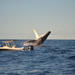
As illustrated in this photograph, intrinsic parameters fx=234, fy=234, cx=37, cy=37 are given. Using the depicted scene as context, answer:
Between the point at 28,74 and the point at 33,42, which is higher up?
the point at 28,74

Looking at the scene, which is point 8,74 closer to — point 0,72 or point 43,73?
point 0,72

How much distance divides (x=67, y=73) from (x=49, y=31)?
175ft

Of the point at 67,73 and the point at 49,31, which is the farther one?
the point at 49,31

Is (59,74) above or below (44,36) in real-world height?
above

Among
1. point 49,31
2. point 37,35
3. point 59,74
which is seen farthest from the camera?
point 37,35

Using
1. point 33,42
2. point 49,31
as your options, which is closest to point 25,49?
point 33,42

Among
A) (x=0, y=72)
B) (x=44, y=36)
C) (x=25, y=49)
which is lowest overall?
(x=25, y=49)

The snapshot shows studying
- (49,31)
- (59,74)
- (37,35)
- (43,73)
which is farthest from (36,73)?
(37,35)

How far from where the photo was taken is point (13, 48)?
298 feet

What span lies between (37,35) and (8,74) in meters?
60.5

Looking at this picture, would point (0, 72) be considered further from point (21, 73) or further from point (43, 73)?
point (43, 73)

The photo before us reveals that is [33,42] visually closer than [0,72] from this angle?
No

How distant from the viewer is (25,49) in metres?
94.3

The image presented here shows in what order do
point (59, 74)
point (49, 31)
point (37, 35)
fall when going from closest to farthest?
point (59, 74)
point (49, 31)
point (37, 35)
